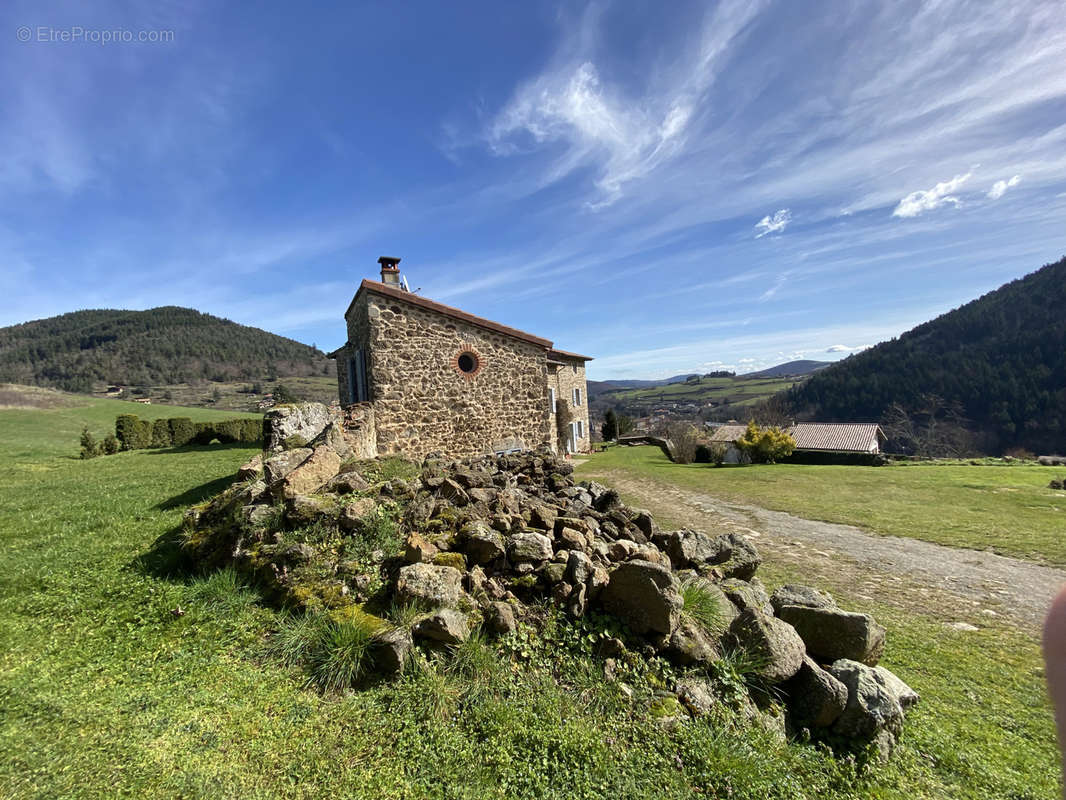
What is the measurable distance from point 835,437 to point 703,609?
35599 millimetres

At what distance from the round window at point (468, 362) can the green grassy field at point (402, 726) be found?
8.70 meters

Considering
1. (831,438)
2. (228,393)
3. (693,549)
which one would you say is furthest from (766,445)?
(228,393)

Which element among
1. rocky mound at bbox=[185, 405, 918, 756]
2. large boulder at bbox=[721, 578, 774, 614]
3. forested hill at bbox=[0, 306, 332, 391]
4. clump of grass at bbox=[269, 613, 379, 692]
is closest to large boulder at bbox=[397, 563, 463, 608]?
rocky mound at bbox=[185, 405, 918, 756]

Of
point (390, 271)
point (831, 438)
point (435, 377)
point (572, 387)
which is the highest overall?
point (390, 271)

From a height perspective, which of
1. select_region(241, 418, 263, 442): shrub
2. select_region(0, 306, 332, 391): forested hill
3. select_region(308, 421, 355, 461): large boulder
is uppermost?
select_region(0, 306, 332, 391): forested hill

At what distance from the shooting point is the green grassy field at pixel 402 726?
7.91ft

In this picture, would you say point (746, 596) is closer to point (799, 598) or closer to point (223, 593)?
point (799, 598)

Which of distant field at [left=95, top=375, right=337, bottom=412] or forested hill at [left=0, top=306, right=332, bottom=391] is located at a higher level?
forested hill at [left=0, top=306, right=332, bottom=391]

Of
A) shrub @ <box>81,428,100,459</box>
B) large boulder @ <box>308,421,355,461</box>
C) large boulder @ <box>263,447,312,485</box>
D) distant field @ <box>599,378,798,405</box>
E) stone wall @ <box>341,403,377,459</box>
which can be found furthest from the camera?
distant field @ <box>599,378,798,405</box>

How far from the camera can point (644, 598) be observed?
3.66 metres

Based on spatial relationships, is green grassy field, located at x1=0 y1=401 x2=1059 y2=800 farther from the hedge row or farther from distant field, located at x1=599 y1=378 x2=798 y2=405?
distant field, located at x1=599 y1=378 x2=798 y2=405

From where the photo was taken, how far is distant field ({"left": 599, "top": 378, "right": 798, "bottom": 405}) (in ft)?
313

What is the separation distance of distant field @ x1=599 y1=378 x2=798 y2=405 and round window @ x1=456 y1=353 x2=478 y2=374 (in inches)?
3420

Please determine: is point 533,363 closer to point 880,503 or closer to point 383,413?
point 383,413
